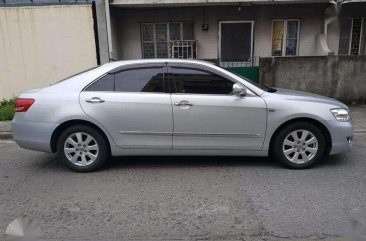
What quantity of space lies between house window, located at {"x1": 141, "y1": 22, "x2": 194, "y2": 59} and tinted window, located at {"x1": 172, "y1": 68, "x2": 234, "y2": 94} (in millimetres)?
5633

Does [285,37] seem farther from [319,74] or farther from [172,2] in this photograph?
[172,2]

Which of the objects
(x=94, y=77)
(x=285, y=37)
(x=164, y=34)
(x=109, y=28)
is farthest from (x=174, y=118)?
(x=285, y=37)

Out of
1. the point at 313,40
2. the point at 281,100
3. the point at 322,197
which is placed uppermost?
the point at 313,40

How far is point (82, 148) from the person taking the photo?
4852mm

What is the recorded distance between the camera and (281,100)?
478 centimetres

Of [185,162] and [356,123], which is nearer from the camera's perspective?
[185,162]

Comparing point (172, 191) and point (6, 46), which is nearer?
point (172, 191)

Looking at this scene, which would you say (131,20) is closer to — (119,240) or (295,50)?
(295,50)

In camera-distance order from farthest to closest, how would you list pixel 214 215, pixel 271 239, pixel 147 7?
1. pixel 147 7
2. pixel 214 215
3. pixel 271 239

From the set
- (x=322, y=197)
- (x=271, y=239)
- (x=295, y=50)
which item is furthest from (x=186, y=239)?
(x=295, y=50)

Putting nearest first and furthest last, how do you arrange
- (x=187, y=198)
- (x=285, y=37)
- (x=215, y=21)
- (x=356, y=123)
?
(x=187, y=198)
(x=356, y=123)
(x=215, y=21)
(x=285, y=37)

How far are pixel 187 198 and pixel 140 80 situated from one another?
1797mm

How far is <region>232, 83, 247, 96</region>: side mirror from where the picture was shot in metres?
4.68

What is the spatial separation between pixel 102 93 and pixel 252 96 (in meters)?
2.04
